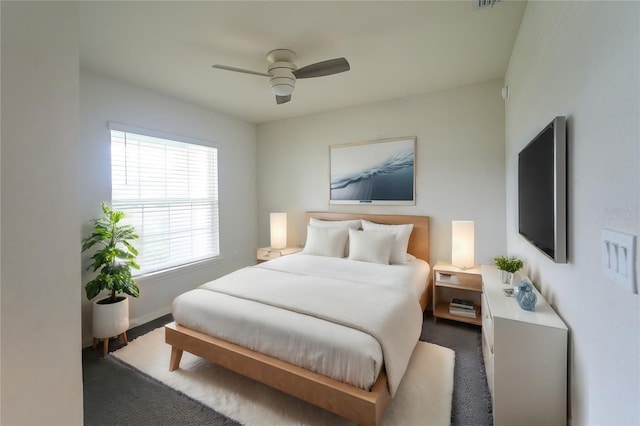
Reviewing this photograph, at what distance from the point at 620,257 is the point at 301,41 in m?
2.24

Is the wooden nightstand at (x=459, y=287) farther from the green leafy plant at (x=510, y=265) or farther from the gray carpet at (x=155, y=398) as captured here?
the green leafy plant at (x=510, y=265)

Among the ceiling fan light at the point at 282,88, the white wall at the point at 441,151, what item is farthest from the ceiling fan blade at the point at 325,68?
the white wall at the point at 441,151

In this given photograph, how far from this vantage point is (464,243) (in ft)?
9.19

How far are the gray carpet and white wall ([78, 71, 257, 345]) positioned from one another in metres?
0.69

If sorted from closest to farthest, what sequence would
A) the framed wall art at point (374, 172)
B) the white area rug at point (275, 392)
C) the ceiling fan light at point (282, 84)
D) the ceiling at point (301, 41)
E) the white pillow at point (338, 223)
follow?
the white area rug at point (275, 392), the ceiling at point (301, 41), the ceiling fan light at point (282, 84), the framed wall art at point (374, 172), the white pillow at point (338, 223)

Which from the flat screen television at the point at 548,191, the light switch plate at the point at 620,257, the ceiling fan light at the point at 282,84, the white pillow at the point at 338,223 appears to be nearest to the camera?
the light switch plate at the point at 620,257

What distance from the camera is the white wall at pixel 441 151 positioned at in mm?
2912

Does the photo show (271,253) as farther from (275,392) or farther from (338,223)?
(275,392)

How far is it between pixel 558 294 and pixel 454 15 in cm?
187

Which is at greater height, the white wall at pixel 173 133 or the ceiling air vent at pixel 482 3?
the ceiling air vent at pixel 482 3

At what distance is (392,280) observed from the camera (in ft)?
7.95

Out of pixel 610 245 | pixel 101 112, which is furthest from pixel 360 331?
pixel 101 112

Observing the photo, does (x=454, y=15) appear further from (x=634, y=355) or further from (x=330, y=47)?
(x=634, y=355)

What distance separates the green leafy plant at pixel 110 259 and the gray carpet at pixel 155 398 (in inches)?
23.0
